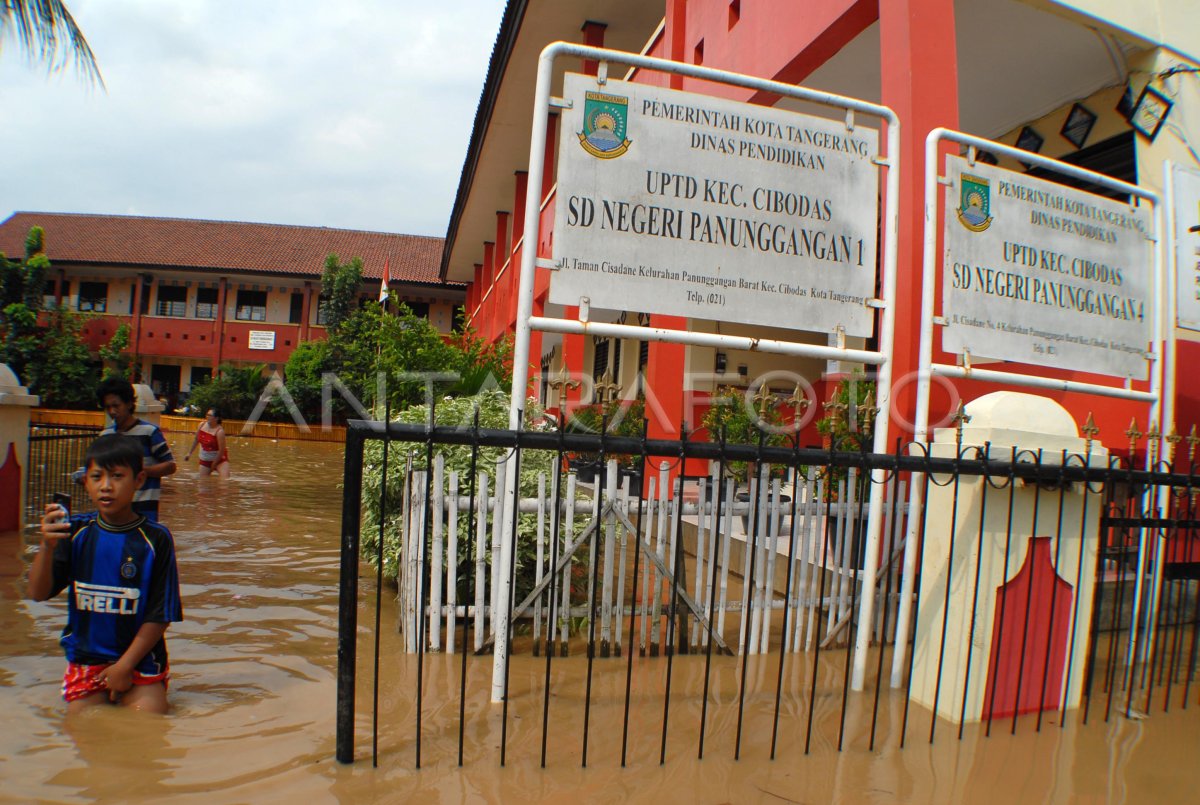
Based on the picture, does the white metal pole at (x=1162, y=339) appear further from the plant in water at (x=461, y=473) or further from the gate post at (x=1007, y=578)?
the plant in water at (x=461, y=473)

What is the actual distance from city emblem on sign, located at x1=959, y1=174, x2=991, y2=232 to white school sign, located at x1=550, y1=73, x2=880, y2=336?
1.56ft

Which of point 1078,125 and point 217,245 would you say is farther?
point 217,245

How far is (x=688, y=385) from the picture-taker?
11.5m

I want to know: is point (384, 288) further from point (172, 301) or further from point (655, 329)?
point (172, 301)

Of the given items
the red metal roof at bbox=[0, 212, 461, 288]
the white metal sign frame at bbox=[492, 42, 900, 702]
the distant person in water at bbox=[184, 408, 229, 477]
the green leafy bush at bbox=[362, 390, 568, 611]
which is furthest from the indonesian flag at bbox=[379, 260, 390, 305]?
the white metal sign frame at bbox=[492, 42, 900, 702]

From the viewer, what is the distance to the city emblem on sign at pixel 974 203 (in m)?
4.35

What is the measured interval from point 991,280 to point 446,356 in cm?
557

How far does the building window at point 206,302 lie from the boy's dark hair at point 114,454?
1466 inches

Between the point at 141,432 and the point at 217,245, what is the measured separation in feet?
123

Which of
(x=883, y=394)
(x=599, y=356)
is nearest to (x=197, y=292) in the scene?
(x=599, y=356)

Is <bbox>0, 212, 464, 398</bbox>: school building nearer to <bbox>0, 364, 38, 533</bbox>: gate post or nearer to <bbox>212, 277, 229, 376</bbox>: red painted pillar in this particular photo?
<bbox>212, 277, 229, 376</bbox>: red painted pillar

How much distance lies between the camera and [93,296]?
122ft

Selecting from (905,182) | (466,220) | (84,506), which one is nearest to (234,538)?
(84,506)

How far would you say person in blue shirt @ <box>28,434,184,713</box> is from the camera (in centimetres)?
328
